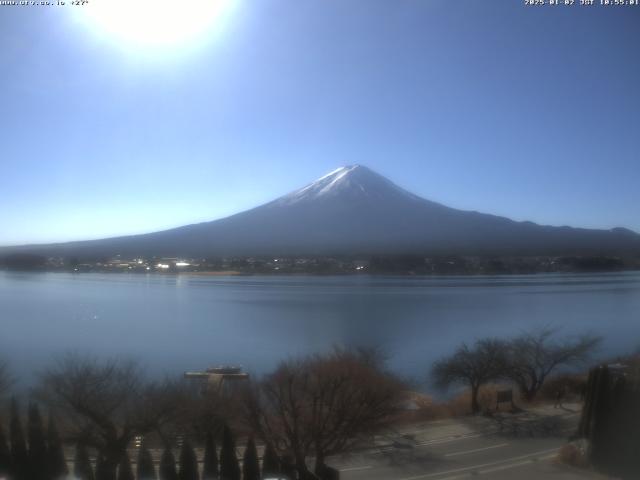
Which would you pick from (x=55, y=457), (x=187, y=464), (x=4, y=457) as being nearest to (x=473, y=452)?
(x=187, y=464)

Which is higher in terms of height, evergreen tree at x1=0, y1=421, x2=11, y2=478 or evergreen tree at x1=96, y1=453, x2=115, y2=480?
evergreen tree at x1=0, y1=421, x2=11, y2=478

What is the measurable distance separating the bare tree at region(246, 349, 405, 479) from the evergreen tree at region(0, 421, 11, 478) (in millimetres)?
2016

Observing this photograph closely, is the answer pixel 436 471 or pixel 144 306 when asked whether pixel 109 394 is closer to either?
pixel 436 471

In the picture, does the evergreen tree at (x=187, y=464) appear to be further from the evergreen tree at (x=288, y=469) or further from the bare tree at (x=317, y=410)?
the evergreen tree at (x=288, y=469)

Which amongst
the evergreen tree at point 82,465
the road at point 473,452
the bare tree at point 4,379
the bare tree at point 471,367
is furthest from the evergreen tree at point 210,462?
the bare tree at point 471,367

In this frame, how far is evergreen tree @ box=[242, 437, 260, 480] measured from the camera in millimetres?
5086

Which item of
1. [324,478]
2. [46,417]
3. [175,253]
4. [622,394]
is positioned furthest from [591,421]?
[175,253]

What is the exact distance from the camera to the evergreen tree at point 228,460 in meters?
5.06

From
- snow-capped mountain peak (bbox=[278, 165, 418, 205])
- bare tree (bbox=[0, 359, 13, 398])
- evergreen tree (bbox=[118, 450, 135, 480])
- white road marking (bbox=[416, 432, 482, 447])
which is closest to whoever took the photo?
evergreen tree (bbox=[118, 450, 135, 480])

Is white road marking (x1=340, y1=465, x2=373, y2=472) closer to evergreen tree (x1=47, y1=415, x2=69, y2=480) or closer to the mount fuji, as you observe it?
evergreen tree (x1=47, y1=415, x2=69, y2=480)

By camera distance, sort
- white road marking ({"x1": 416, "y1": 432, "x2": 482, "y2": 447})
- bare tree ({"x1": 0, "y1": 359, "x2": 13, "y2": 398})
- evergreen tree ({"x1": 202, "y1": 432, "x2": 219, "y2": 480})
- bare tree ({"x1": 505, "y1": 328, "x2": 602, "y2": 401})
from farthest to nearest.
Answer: bare tree ({"x1": 505, "y1": 328, "x2": 602, "y2": 401})
bare tree ({"x1": 0, "y1": 359, "x2": 13, "y2": 398})
white road marking ({"x1": 416, "y1": 432, "x2": 482, "y2": 447})
evergreen tree ({"x1": 202, "y1": 432, "x2": 219, "y2": 480})

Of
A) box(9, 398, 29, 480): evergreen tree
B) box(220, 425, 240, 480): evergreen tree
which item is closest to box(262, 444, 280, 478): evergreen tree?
box(220, 425, 240, 480): evergreen tree

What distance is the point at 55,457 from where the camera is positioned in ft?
16.3

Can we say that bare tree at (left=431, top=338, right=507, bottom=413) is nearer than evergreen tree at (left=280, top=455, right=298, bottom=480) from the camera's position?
No
